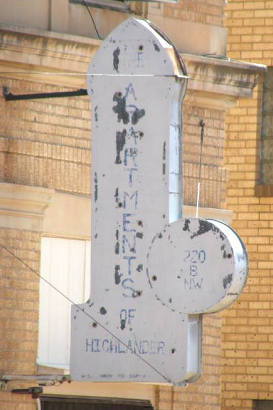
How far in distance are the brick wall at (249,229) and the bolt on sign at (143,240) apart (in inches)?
240

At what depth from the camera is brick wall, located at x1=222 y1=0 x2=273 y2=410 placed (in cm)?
2325

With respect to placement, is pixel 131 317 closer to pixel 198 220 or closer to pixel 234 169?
pixel 198 220

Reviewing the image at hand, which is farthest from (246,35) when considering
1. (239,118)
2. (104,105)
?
(104,105)

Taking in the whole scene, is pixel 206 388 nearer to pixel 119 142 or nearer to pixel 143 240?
pixel 143 240

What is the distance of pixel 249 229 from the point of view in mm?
23391

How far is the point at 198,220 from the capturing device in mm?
16828

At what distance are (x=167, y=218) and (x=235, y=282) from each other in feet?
2.94

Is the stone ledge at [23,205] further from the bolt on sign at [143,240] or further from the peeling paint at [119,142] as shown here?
the peeling paint at [119,142]

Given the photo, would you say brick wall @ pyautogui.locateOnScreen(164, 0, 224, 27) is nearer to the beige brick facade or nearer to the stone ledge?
the beige brick facade

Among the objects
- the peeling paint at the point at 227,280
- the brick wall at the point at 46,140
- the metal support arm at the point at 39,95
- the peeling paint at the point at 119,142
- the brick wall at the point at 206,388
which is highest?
the metal support arm at the point at 39,95

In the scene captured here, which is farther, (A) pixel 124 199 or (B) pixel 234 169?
(B) pixel 234 169

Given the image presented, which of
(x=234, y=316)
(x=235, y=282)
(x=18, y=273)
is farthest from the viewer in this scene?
(x=234, y=316)

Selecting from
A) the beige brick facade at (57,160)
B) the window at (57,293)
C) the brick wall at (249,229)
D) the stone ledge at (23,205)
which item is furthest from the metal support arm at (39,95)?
the brick wall at (249,229)

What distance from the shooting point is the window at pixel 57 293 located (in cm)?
1970
